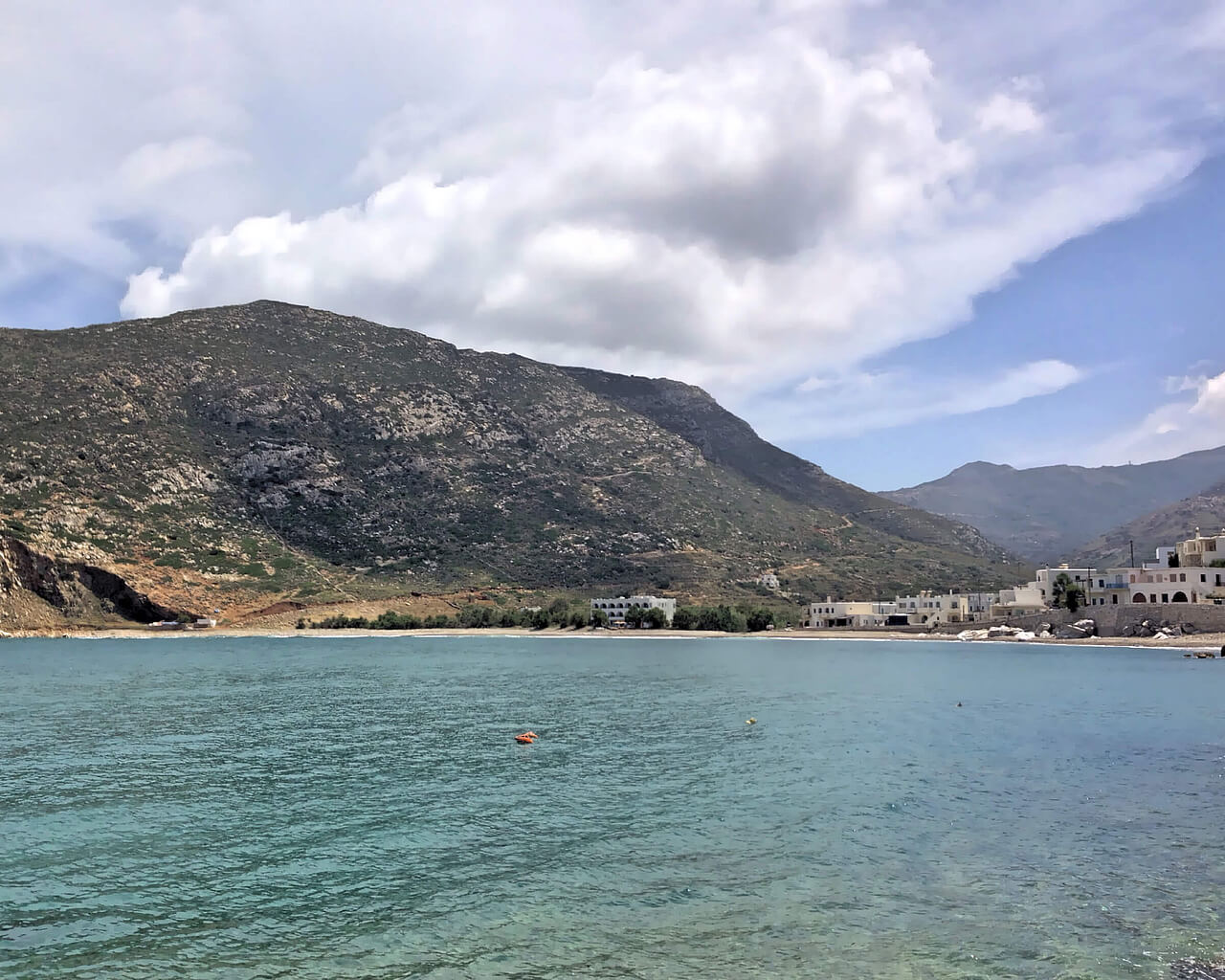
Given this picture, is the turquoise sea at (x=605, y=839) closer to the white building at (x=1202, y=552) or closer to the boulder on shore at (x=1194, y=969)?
the boulder on shore at (x=1194, y=969)

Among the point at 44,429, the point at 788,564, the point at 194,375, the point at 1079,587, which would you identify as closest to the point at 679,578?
the point at 788,564

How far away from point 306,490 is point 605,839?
149 metres

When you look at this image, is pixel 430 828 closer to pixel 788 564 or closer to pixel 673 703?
pixel 673 703

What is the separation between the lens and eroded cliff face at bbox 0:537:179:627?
123875 mm

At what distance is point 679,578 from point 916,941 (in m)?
151

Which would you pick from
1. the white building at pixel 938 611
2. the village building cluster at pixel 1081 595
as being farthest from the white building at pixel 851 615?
the white building at pixel 938 611

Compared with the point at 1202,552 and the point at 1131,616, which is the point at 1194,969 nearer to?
the point at 1131,616

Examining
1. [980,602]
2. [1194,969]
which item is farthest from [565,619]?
[1194,969]

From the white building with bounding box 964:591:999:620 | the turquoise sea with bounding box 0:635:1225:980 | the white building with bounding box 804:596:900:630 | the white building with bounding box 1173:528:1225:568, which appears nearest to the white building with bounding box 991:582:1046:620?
the white building with bounding box 964:591:999:620

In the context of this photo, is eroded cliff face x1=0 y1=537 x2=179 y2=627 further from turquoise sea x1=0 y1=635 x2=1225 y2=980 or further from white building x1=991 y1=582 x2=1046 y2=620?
white building x1=991 y1=582 x2=1046 y2=620

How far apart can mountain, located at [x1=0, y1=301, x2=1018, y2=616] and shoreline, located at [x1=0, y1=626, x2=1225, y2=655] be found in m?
4.68

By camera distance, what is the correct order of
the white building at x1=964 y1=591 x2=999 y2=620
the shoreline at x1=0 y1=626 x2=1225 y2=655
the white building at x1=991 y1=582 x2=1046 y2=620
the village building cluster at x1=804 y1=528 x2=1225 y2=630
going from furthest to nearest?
the white building at x1=964 y1=591 x2=999 y2=620, the white building at x1=991 y1=582 x2=1046 y2=620, the village building cluster at x1=804 y1=528 x2=1225 y2=630, the shoreline at x1=0 y1=626 x2=1225 y2=655

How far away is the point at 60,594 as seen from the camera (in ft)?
417

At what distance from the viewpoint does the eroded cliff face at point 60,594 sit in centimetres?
12388
